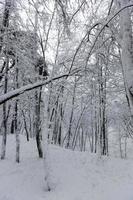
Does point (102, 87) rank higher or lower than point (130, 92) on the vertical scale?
higher

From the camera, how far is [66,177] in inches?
354

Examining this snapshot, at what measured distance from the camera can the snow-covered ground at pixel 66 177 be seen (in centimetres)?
744

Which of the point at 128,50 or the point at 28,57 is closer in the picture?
the point at 128,50

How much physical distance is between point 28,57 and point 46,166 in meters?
4.94

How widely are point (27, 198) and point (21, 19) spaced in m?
5.39

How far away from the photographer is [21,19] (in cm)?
602

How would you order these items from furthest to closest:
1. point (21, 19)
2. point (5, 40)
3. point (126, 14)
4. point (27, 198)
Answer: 1. point (27, 198)
2. point (5, 40)
3. point (21, 19)
4. point (126, 14)

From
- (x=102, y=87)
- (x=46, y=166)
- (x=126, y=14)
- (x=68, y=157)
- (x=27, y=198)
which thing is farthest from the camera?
(x=102, y=87)

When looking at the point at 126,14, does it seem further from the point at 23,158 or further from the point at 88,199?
the point at 23,158

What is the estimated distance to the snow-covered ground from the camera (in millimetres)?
7438

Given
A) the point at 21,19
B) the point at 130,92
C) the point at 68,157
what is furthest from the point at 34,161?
the point at 130,92

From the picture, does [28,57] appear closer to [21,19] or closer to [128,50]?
[21,19]

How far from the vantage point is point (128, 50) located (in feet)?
7.16

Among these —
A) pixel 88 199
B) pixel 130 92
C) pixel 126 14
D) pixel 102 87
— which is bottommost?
pixel 88 199
